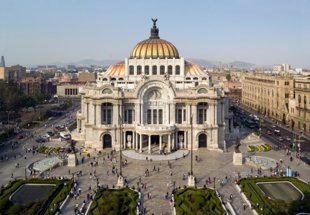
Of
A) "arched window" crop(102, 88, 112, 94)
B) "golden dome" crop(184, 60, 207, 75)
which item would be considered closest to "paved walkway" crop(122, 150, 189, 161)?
"arched window" crop(102, 88, 112, 94)

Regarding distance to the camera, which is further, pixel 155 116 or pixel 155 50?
pixel 155 50

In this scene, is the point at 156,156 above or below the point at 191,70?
below

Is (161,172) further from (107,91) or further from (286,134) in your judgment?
(286,134)

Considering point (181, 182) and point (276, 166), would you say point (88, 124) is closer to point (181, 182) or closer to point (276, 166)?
point (181, 182)

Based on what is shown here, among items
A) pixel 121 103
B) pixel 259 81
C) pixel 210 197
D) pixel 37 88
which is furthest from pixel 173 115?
pixel 37 88

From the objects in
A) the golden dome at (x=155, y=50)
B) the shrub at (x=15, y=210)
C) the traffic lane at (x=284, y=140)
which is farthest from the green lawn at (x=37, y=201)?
the traffic lane at (x=284, y=140)

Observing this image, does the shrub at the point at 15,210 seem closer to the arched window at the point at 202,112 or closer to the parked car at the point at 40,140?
the parked car at the point at 40,140

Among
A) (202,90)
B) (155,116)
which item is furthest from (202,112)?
(155,116)
